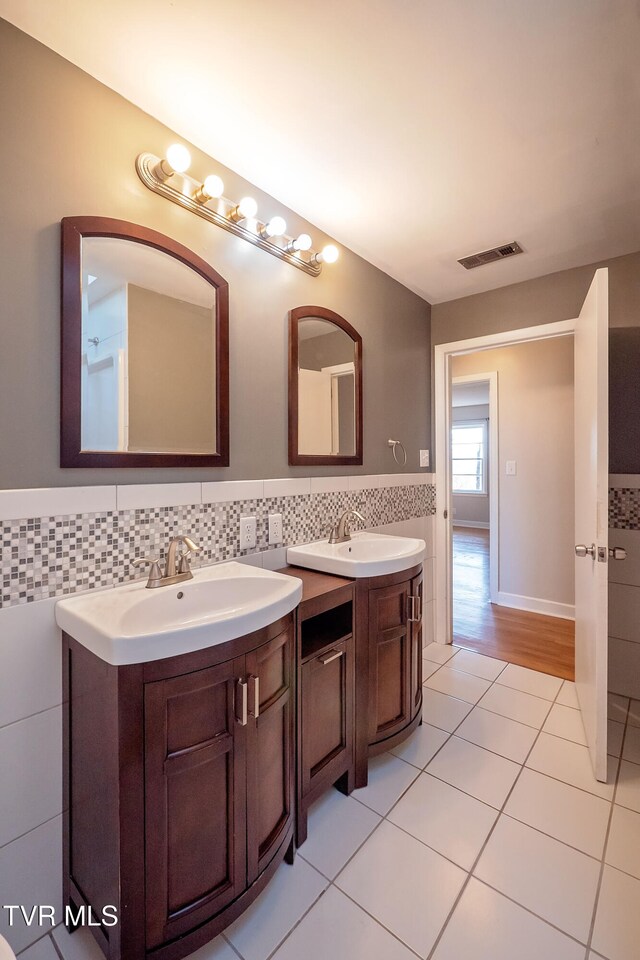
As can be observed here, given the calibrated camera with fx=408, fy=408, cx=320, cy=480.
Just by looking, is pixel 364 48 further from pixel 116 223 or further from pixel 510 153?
pixel 116 223

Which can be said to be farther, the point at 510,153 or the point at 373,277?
the point at 373,277

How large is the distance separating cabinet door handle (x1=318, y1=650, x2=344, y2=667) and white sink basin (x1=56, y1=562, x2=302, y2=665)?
313mm

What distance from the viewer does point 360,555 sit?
75.0 inches

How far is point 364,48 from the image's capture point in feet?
3.65

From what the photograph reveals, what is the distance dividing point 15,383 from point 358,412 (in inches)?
58.9

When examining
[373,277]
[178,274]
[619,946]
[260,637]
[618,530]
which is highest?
[373,277]

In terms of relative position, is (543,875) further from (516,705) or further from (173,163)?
(173,163)

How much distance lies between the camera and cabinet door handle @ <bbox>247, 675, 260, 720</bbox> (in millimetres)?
1021

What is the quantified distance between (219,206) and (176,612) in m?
1.40

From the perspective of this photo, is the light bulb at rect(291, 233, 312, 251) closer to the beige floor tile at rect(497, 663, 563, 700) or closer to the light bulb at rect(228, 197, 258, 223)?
the light bulb at rect(228, 197, 258, 223)

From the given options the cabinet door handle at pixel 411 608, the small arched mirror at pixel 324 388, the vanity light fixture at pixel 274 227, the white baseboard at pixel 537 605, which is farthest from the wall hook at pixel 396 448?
the white baseboard at pixel 537 605

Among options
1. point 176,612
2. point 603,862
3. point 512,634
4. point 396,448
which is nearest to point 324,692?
point 176,612

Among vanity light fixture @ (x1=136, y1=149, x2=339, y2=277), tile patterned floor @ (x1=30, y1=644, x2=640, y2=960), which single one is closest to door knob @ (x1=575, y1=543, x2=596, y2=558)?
tile patterned floor @ (x1=30, y1=644, x2=640, y2=960)

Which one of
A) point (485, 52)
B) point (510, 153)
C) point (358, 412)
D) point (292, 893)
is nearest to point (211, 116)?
point (485, 52)
